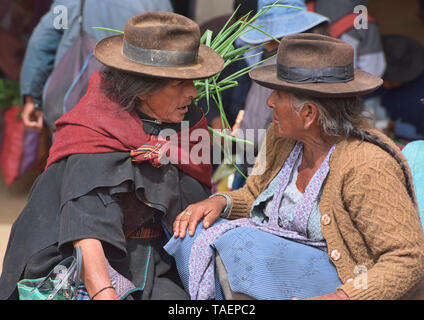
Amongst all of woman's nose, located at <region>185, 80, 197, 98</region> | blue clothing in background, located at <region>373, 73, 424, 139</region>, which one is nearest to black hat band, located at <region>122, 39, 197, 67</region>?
woman's nose, located at <region>185, 80, 197, 98</region>

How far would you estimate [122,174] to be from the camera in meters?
2.42

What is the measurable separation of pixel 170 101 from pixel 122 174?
0.39 metres

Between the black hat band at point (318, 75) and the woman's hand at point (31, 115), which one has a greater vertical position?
the black hat band at point (318, 75)

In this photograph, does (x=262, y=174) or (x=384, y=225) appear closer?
(x=384, y=225)

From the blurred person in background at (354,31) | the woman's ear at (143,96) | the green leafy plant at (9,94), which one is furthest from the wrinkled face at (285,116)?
the green leafy plant at (9,94)

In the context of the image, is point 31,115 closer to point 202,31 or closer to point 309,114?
point 202,31

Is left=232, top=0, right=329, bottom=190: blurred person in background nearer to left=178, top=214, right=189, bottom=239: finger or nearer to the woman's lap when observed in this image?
left=178, top=214, right=189, bottom=239: finger

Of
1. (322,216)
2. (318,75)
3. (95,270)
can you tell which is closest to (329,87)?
(318,75)

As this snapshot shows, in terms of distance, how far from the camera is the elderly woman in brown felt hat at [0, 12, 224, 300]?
2369mm

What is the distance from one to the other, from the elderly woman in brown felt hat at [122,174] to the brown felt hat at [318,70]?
1.11 feet

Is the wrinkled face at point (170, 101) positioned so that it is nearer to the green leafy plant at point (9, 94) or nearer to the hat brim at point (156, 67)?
the hat brim at point (156, 67)

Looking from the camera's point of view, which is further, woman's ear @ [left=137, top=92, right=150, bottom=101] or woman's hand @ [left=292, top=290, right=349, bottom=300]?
woman's ear @ [left=137, top=92, right=150, bottom=101]

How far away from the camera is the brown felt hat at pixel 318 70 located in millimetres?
2314

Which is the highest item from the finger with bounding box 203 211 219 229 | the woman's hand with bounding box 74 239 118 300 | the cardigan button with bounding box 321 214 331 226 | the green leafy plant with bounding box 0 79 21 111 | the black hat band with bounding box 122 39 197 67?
the black hat band with bounding box 122 39 197 67
